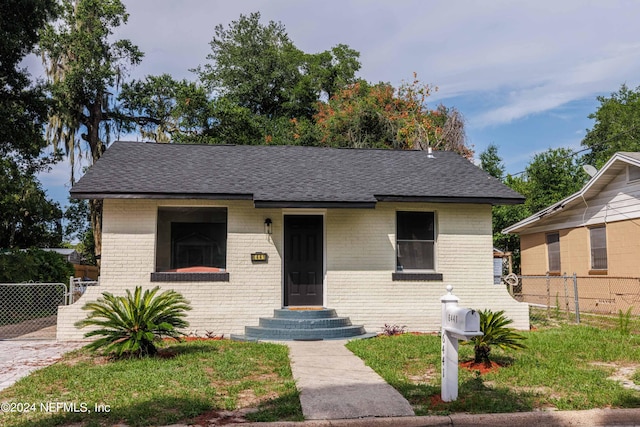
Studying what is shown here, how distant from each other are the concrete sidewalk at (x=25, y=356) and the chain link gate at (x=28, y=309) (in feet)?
4.68

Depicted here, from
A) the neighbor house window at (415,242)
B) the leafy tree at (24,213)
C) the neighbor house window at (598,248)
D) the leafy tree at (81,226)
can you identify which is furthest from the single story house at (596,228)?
the leafy tree at (81,226)

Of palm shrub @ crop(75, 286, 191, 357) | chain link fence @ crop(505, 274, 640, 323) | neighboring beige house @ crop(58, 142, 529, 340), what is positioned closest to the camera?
palm shrub @ crop(75, 286, 191, 357)

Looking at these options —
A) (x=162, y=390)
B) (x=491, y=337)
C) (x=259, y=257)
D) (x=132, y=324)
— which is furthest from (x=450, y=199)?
(x=162, y=390)

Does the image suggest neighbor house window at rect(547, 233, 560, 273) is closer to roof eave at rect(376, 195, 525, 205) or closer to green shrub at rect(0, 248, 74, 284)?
roof eave at rect(376, 195, 525, 205)

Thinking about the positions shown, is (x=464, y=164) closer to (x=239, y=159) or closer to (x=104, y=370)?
(x=239, y=159)

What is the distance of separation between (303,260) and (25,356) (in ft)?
18.5

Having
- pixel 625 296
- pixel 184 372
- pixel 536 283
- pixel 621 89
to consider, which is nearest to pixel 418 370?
pixel 184 372

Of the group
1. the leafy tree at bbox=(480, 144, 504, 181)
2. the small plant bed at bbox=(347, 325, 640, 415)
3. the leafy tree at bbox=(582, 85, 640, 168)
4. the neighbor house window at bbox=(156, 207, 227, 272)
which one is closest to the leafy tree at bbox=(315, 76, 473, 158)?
the leafy tree at bbox=(480, 144, 504, 181)

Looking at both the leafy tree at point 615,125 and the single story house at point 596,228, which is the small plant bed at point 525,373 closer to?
the single story house at point 596,228

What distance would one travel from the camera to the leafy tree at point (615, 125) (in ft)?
112

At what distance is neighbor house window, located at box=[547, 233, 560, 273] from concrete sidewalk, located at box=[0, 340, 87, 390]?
48.1ft

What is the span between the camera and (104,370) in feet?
23.6

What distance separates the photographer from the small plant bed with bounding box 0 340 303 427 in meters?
5.18

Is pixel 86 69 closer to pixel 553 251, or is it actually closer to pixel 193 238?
pixel 193 238
